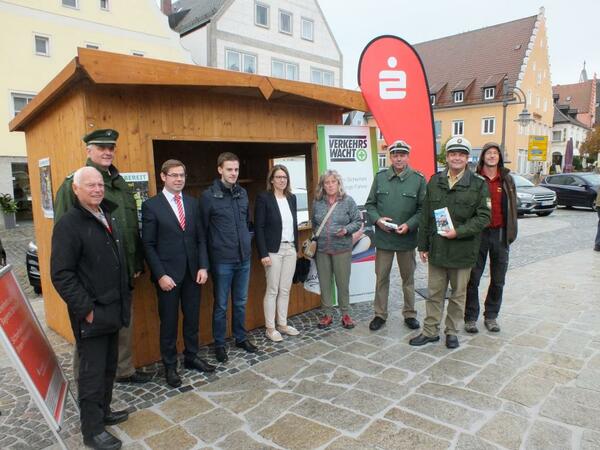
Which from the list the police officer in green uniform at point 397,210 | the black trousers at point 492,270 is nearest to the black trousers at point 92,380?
the police officer in green uniform at point 397,210

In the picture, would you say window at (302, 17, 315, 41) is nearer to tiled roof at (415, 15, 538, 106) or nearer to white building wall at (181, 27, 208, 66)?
white building wall at (181, 27, 208, 66)

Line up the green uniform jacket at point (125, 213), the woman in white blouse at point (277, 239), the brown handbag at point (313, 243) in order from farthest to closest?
the brown handbag at point (313, 243)
the woman in white blouse at point (277, 239)
the green uniform jacket at point (125, 213)

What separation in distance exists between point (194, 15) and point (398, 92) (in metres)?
23.4

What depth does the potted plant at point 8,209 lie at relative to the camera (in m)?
15.6

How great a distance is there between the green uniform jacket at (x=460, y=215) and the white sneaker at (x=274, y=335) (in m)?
1.75

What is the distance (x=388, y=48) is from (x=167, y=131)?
119 inches

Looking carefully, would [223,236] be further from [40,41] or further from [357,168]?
[40,41]

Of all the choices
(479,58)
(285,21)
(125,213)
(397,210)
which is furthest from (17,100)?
(479,58)

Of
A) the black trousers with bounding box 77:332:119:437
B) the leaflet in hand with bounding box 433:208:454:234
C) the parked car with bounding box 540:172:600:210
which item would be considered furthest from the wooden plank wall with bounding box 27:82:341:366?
the parked car with bounding box 540:172:600:210

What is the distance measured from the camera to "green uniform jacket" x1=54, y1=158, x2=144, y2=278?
3395 millimetres

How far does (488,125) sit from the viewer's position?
121 feet

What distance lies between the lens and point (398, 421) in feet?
10.2

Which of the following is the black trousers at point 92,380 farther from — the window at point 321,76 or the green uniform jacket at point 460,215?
the window at point 321,76

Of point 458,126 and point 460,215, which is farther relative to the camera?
point 458,126
